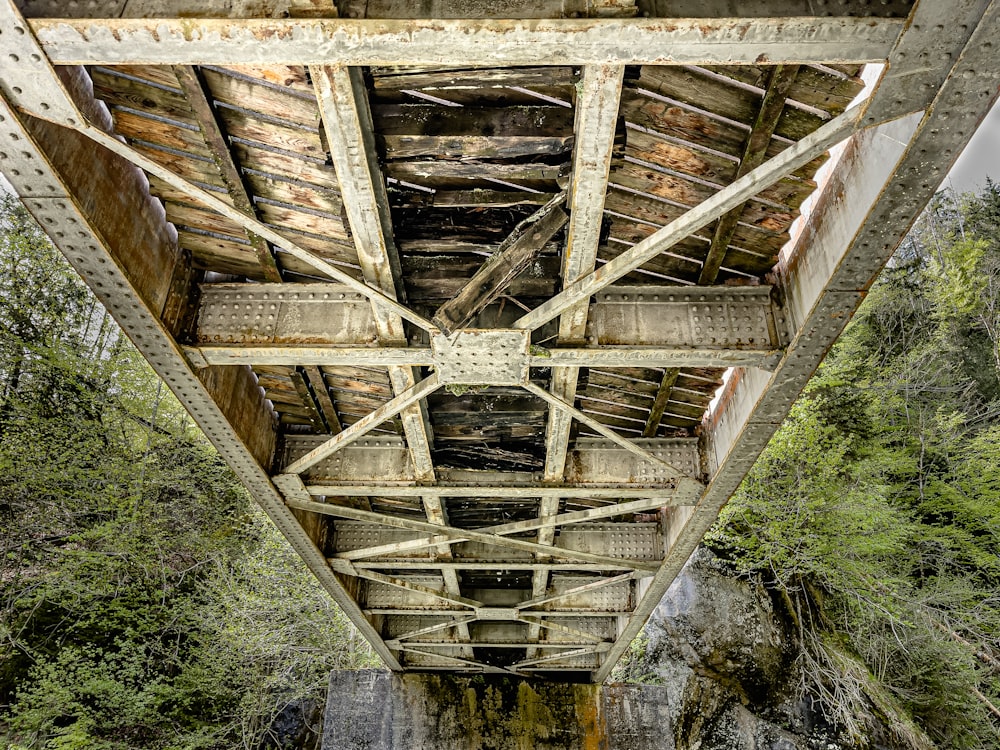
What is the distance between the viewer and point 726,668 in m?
15.3

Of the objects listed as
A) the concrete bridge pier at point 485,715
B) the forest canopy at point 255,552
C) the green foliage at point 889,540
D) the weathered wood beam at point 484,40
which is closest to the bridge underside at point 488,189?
the weathered wood beam at point 484,40

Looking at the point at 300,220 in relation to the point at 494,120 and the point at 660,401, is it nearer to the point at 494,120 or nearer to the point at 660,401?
the point at 494,120

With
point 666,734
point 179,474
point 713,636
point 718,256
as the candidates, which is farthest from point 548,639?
point 179,474

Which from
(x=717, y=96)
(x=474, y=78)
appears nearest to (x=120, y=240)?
(x=474, y=78)

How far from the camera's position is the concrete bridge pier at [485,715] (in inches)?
497

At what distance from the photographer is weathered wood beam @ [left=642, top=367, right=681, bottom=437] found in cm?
581

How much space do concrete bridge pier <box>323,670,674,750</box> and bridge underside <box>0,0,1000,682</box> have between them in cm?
814

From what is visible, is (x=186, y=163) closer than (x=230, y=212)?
No

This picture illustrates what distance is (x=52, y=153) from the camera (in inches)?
129

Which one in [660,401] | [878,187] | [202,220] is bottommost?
[878,187]

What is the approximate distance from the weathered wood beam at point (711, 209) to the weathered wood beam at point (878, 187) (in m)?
0.20

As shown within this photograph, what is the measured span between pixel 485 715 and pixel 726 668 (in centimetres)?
623

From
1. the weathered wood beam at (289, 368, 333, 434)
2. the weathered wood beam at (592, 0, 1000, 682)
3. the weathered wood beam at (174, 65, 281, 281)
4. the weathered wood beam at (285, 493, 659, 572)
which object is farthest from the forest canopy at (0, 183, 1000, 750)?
the weathered wood beam at (174, 65, 281, 281)

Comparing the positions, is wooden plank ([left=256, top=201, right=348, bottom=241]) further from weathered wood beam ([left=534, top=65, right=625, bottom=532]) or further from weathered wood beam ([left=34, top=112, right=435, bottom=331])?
weathered wood beam ([left=534, top=65, right=625, bottom=532])
